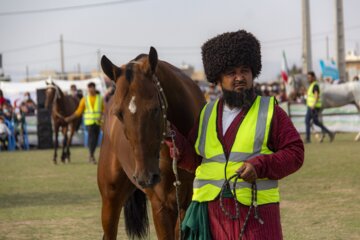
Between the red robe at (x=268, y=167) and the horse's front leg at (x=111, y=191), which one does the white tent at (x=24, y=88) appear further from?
the red robe at (x=268, y=167)

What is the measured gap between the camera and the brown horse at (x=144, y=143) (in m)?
4.43

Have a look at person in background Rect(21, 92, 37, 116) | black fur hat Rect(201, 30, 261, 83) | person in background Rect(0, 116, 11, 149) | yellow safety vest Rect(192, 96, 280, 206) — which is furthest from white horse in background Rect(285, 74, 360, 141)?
yellow safety vest Rect(192, 96, 280, 206)

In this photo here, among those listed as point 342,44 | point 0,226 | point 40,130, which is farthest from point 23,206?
point 342,44

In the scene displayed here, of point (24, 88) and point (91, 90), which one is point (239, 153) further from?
point (24, 88)

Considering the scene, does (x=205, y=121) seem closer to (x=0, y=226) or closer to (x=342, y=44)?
(x=0, y=226)

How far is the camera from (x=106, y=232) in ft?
23.7

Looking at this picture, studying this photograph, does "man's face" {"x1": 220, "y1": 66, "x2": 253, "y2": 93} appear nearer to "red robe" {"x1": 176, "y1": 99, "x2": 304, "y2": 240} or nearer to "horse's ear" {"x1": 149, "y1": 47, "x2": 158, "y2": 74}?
"red robe" {"x1": 176, "y1": 99, "x2": 304, "y2": 240}

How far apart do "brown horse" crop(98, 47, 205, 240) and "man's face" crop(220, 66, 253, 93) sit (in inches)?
20.5

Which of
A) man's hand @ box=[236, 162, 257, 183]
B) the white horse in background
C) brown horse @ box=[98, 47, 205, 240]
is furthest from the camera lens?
the white horse in background

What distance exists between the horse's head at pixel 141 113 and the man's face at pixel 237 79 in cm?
50

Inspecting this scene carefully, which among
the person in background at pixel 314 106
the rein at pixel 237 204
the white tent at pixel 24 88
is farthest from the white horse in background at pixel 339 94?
the rein at pixel 237 204

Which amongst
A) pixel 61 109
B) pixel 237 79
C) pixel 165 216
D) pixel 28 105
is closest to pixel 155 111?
pixel 237 79

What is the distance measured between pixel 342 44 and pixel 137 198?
2762cm

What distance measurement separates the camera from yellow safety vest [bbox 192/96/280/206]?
4090mm
